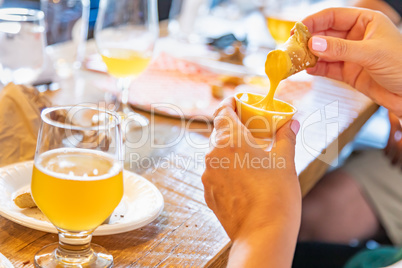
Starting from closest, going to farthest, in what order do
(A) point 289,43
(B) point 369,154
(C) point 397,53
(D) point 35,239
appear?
(D) point 35,239, (A) point 289,43, (C) point 397,53, (B) point 369,154

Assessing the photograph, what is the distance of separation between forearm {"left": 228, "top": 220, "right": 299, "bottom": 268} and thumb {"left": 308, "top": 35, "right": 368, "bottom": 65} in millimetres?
383

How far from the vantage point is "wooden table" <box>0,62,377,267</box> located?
730 millimetres

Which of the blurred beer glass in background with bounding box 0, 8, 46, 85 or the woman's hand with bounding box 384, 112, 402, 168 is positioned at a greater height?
the blurred beer glass in background with bounding box 0, 8, 46, 85

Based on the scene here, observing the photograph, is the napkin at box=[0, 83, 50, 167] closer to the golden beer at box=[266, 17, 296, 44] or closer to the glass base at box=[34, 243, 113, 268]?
the glass base at box=[34, 243, 113, 268]

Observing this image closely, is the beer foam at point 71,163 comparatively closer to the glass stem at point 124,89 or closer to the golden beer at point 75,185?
the golden beer at point 75,185

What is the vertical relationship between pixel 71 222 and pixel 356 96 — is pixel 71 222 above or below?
above

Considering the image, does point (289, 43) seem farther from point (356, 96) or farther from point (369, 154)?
point (369, 154)

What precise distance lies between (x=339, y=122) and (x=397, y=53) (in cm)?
38

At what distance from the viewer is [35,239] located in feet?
2.40

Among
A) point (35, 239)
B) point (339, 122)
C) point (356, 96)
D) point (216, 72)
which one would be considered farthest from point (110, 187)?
point (356, 96)

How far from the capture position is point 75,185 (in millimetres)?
629

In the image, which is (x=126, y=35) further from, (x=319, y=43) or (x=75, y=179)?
(x=75, y=179)

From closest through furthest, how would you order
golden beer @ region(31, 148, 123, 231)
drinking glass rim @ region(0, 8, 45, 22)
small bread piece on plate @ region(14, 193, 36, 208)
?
golden beer @ region(31, 148, 123, 231) → small bread piece on plate @ region(14, 193, 36, 208) → drinking glass rim @ region(0, 8, 45, 22)

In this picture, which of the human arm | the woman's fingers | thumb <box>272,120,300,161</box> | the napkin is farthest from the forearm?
the woman's fingers
